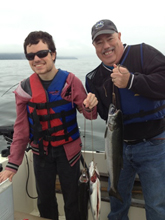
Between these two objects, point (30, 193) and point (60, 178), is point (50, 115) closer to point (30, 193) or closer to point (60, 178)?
point (60, 178)

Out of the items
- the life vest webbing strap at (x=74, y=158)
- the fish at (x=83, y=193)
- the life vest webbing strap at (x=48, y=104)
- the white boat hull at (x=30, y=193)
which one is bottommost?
the white boat hull at (x=30, y=193)

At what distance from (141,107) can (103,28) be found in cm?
111

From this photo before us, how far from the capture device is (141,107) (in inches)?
104

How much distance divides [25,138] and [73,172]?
0.83 meters

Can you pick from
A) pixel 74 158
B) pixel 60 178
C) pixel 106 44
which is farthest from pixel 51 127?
pixel 106 44

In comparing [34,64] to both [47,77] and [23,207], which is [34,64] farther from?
[23,207]

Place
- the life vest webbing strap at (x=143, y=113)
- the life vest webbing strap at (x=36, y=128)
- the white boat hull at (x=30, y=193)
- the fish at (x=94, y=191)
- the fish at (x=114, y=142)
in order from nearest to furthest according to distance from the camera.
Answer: the fish at (x=114, y=142)
the fish at (x=94, y=191)
the life vest webbing strap at (x=143, y=113)
the life vest webbing strap at (x=36, y=128)
the white boat hull at (x=30, y=193)

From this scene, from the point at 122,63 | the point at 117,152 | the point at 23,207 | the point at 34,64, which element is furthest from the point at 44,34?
the point at 23,207

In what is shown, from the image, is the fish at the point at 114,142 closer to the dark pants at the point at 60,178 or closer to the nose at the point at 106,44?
the dark pants at the point at 60,178

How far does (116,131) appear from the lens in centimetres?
242

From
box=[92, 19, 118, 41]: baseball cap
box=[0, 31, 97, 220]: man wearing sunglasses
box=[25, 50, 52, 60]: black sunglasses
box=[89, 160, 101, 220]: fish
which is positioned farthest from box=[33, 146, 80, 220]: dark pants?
box=[92, 19, 118, 41]: baseball cap

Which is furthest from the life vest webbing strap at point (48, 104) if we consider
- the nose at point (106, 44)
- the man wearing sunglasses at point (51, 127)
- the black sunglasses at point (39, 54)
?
the nose at point (106, 44)

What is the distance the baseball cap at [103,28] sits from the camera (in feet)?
8.45

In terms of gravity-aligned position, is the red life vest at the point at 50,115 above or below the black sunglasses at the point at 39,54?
below
